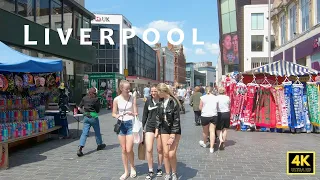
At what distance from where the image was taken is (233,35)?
48.3 metres

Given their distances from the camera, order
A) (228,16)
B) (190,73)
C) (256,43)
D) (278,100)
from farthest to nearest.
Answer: (190,73)
(228,16)
(256,43)
(278,100)

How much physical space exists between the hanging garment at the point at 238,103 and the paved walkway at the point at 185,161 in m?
2.10

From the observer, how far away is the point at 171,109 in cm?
523

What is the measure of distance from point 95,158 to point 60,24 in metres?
16.0

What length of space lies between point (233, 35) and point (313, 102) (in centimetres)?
3857

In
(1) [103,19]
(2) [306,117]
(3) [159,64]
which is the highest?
(1) [103,19]

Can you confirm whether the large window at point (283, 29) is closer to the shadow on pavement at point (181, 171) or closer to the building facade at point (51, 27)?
the building facade at point (51, 27)

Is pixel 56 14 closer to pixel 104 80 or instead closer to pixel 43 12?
pixel 43 12

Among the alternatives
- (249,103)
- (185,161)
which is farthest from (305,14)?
(185,161)

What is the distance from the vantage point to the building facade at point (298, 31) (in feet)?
62.0

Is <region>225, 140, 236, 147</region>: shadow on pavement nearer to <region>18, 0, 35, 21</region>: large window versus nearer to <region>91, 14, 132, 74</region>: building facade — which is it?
<region>18, 0, 35, 21</region>: large window

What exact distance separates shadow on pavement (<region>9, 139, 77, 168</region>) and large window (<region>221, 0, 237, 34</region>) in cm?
4271

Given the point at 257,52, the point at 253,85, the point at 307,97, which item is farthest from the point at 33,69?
the point at 257,52

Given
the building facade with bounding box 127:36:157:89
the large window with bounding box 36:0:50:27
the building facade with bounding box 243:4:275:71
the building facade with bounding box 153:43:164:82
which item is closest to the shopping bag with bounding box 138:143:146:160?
Answer: the large window with bounding box 36:0:50:27
